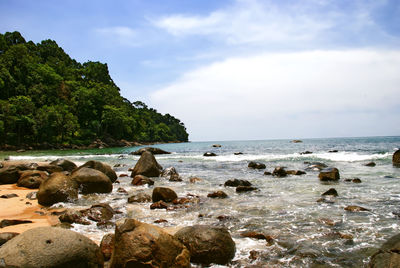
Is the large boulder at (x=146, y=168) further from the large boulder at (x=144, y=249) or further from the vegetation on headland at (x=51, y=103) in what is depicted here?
the vegetation on headland at (x=51, y=103)

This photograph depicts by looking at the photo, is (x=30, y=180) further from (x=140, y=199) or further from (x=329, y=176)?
(x=329, y=176)

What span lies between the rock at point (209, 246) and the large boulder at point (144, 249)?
1.07 feet

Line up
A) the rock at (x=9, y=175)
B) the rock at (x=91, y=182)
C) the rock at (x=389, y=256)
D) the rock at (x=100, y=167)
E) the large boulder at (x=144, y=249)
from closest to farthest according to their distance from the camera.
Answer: the rock at (x=389, y=256) < the large boulder at (x=144, y=249) < the rock at (x=91, y=182) < the rock at (x=9, y=175) < the rock at (x=100, y=167)

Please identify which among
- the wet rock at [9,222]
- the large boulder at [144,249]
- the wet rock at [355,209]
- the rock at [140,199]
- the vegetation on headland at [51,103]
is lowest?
the rock at [140,199]

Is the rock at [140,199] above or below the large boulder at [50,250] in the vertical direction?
below

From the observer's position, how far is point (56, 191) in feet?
29.6

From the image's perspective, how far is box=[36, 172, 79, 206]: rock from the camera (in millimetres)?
8867

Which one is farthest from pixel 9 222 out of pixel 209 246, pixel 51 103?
pixel 51 103

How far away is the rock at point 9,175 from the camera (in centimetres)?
1320

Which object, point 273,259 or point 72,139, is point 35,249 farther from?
point 72,139

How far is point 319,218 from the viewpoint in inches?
273

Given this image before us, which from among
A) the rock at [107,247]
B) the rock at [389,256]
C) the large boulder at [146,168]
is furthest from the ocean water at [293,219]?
the large boulder at [146,168]

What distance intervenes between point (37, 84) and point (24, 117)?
19.1 m

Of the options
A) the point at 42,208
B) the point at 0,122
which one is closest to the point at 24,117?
the point at 0,122
